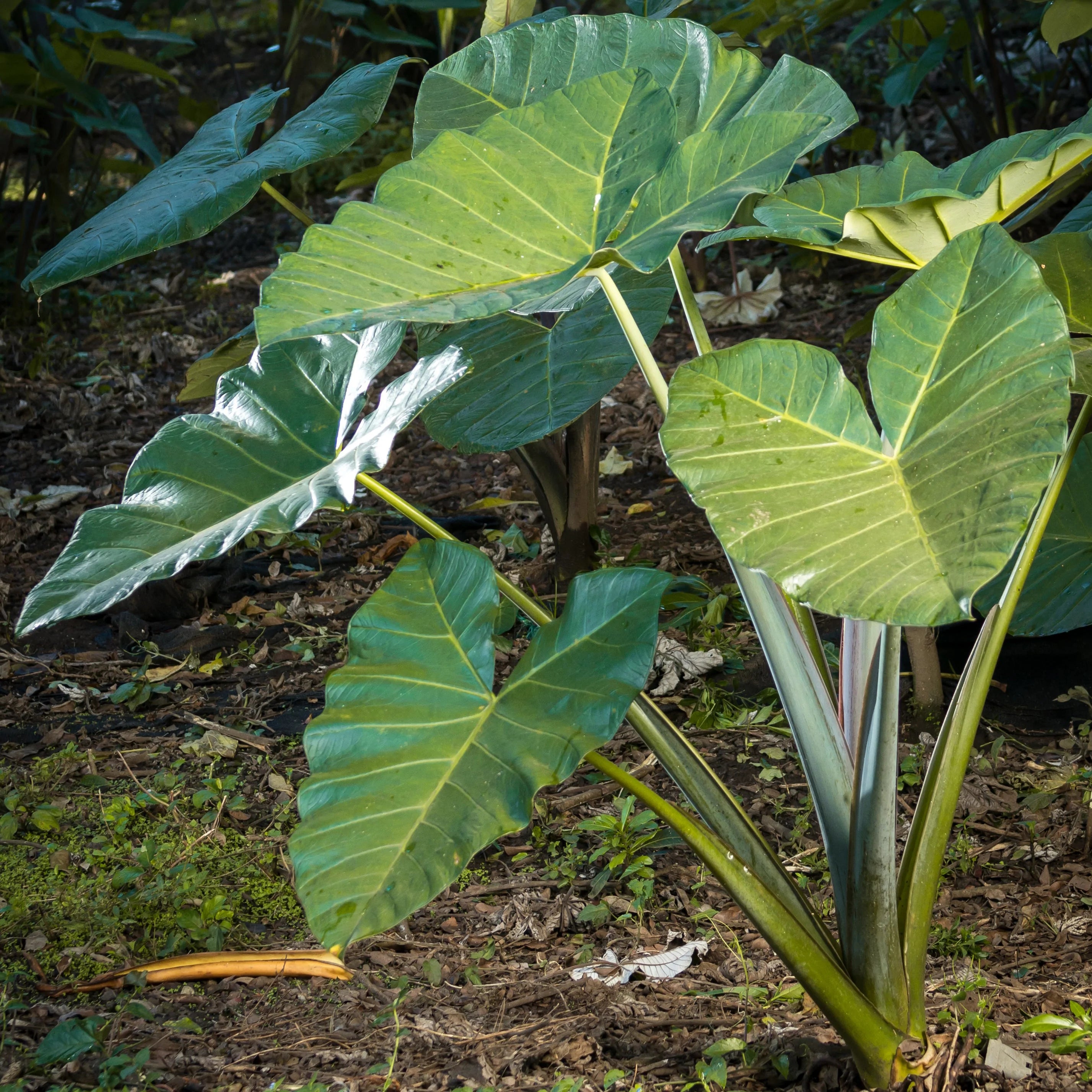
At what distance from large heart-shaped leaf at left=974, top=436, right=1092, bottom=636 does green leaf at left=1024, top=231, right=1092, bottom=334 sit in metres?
0.46

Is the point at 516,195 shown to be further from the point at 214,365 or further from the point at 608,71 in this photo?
the point at 214,365

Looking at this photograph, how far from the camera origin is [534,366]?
1.43 meters

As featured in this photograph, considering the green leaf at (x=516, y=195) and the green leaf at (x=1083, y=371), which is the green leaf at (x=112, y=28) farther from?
the green leaf at (x=1083, y=371)

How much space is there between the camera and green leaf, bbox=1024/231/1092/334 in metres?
1.04

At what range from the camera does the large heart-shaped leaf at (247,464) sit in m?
0.89

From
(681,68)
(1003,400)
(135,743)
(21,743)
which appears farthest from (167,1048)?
(681,68)

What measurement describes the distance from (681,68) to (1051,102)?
2396mm

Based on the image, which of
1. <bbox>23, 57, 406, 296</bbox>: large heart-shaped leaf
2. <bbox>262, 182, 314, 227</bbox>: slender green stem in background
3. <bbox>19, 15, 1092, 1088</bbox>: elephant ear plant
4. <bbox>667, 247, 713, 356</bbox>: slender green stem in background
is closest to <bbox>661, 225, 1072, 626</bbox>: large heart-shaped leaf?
<bbox>19, 15, 1092, 1088</bbox>: elephant ear plant

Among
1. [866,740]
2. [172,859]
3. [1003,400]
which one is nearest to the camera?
[1003,400]

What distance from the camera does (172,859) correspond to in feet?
4.77

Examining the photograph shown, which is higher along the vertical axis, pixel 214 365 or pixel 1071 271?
pixel 1071 271

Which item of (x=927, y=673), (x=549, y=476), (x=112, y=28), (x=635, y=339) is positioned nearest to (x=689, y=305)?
(x=635, y=339)

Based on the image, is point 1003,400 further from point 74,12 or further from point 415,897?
point 74,12

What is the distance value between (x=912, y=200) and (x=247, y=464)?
689 mm
